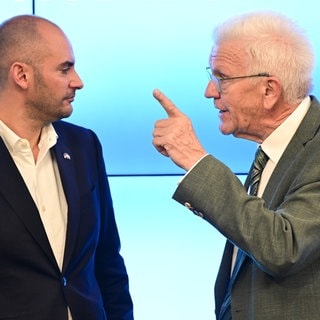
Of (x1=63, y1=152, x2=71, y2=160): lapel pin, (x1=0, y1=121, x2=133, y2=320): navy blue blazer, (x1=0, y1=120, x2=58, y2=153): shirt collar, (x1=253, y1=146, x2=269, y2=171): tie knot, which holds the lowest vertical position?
(x1=0, y1=121, x2=133, y2=320): navy blue blazer

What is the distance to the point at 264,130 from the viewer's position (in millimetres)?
1648

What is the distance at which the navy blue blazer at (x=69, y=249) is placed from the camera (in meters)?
1.73

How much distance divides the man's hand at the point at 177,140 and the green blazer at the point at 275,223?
3 cm

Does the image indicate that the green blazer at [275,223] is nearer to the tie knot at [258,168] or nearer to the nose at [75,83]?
the tie knot at [258,168]

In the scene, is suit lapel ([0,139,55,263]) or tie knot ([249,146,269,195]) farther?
suit lapel ([0,139,55,263])

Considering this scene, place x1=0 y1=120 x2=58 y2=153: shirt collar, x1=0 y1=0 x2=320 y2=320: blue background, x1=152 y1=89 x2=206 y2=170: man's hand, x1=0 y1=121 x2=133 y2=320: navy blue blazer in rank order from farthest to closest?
x1=0 y1=0 x2=320 y2=320: blue background
x1=0 y1=120 x2=58 y2=153: shirt collar
x1=0 y1=121 x2=133 y2=320: navy blue blazer
x1=152 y1=89 x2=206 y2=170: man's hand

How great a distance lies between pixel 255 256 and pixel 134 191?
48.5 inches

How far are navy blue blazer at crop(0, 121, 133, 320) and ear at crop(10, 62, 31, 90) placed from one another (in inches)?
6.6

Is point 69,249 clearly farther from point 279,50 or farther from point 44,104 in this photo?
point 279,50

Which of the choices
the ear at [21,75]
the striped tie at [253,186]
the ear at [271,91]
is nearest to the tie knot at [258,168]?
the striped tie at [253,186]

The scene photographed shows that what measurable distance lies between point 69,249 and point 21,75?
18.5 inches

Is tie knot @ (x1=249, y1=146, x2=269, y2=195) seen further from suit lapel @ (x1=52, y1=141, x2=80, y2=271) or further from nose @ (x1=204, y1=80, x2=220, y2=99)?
suit lapel @ (x1=52, y1=141, x2=80, y2=271)

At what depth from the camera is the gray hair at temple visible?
5.21 feet

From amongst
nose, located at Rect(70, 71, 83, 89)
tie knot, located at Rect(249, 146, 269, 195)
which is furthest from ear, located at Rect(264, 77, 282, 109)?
nose, located at Rect(70, 71, 83, 89)
